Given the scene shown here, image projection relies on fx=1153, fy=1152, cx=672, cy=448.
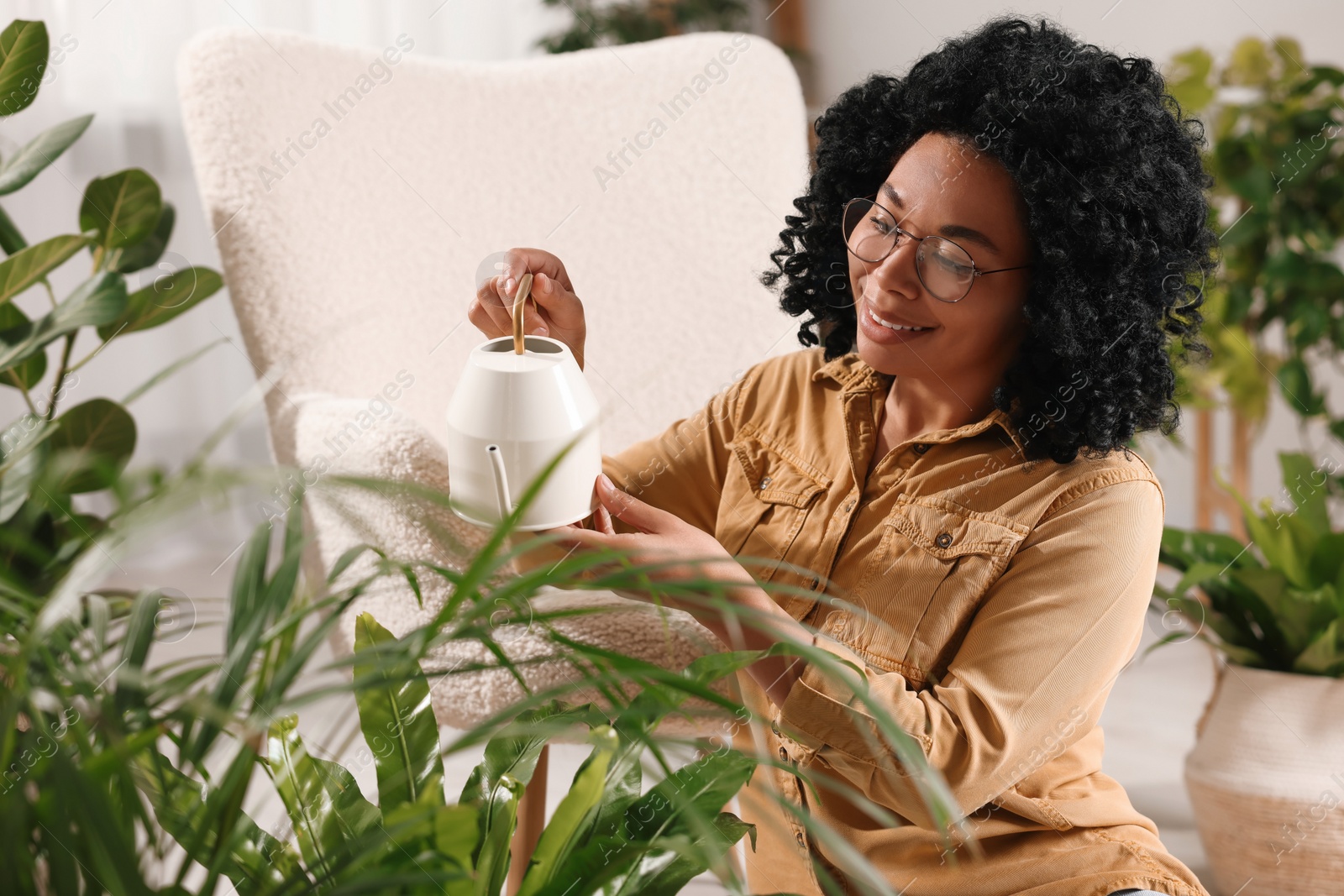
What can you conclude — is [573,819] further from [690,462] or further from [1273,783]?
[1273,783]

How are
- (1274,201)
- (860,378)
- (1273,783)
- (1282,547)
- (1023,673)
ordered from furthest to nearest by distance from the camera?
(1274,201) → (1282,547) → (1273,783) → (860,378) → (1023,673)

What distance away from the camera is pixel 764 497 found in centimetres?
94

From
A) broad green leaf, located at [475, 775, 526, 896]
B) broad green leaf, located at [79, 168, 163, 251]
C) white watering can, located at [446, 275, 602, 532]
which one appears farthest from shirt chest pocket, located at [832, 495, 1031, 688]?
broad green leaf, located at [79, 168, 163, 251]

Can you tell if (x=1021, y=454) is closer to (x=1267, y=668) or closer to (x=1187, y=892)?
(x=1187, y=892)

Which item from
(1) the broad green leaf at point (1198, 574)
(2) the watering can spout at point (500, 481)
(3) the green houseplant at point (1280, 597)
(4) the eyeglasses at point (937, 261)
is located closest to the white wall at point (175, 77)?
(3) the green houseplant at point (1280, 597)

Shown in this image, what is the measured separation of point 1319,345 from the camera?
2.12m

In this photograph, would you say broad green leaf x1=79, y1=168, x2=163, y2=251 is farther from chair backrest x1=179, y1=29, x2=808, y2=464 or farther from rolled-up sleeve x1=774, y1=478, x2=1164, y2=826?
rolled-up sleeve x1=774, y1=478, x2=1164, y2=826

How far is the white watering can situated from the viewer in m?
0.67

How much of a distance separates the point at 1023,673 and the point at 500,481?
14.1 inches

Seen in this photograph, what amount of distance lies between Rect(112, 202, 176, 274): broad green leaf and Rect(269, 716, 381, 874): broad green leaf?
0.67m

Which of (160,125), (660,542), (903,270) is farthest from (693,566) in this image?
(160,125)

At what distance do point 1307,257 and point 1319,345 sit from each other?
304 millimetres

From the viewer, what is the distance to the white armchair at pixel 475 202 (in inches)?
45.0

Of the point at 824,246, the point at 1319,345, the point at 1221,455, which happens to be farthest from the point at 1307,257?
the point at 824,246
